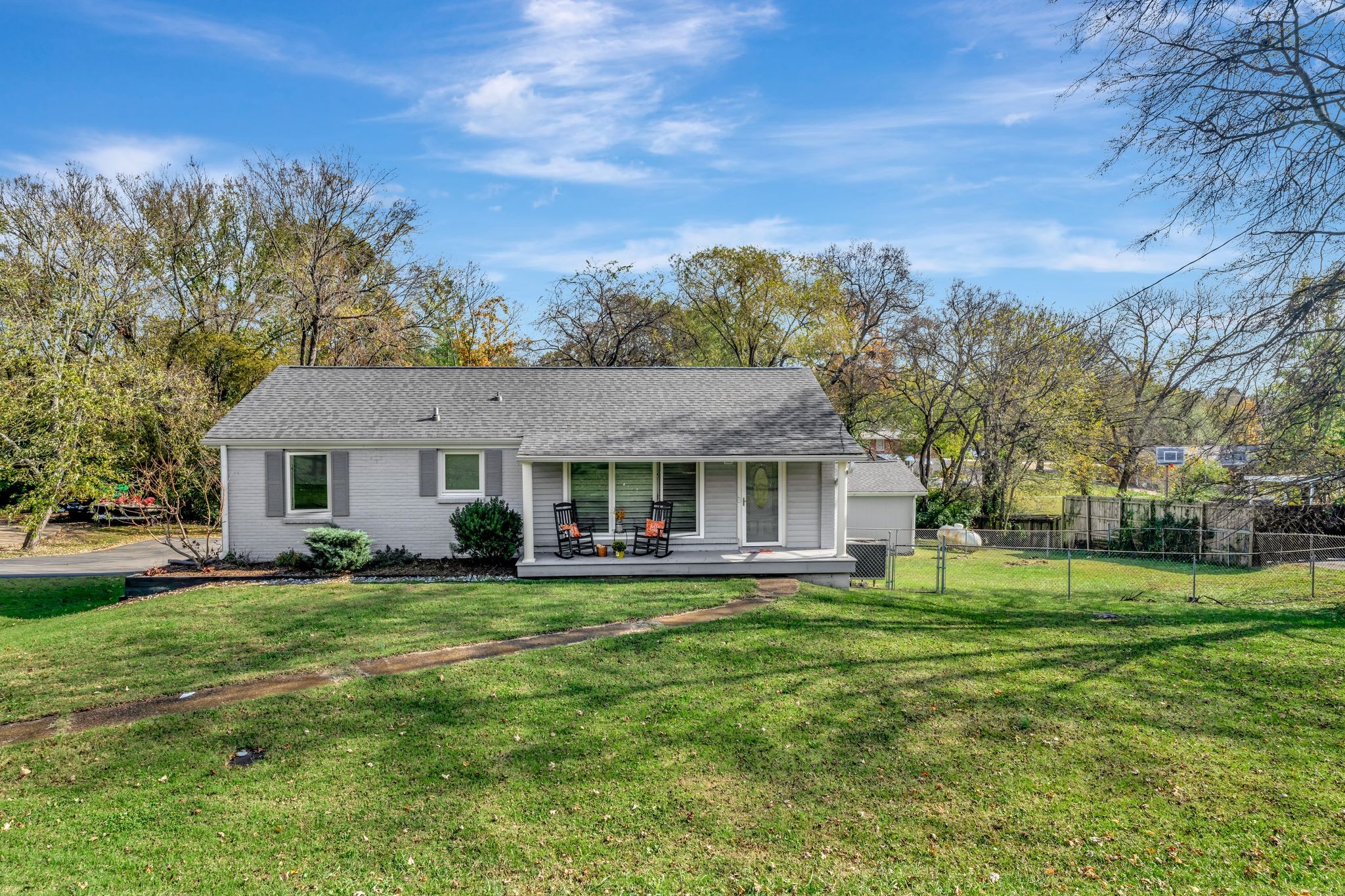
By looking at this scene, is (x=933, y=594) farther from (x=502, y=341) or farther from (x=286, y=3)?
(x=502, y=341)

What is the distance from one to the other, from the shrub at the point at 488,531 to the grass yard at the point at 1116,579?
7.94m

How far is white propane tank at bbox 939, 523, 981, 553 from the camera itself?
926 inches

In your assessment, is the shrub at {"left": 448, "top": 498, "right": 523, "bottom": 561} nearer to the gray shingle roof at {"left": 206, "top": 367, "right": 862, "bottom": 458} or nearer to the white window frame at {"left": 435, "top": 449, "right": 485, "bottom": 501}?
the white window frame at {"left": 435, "top": 449, "right": 485, "bottom": 501}

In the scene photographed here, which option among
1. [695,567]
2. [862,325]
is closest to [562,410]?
[695,567]

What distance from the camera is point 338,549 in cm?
Answer: 1343

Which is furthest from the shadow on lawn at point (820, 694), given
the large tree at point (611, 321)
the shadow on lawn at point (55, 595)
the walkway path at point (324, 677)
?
the large tree at point (611, 321)

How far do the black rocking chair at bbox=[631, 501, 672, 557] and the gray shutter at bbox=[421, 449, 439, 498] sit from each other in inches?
172

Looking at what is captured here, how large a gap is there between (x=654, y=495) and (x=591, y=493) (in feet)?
4.37

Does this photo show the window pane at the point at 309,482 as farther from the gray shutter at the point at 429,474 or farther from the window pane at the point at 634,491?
the window pane at the point at 634,491

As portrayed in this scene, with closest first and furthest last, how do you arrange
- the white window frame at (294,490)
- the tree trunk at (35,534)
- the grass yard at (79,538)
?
1. the white window frame at (294,490)
2. the tree trunk at (35,534)
3. the grass yard at (79,538)

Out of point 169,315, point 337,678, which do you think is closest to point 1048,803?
point 337,678

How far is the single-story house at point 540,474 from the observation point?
14195mm

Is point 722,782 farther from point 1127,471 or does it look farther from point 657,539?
point 1127,471

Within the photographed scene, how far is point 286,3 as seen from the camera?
12.4 metres
